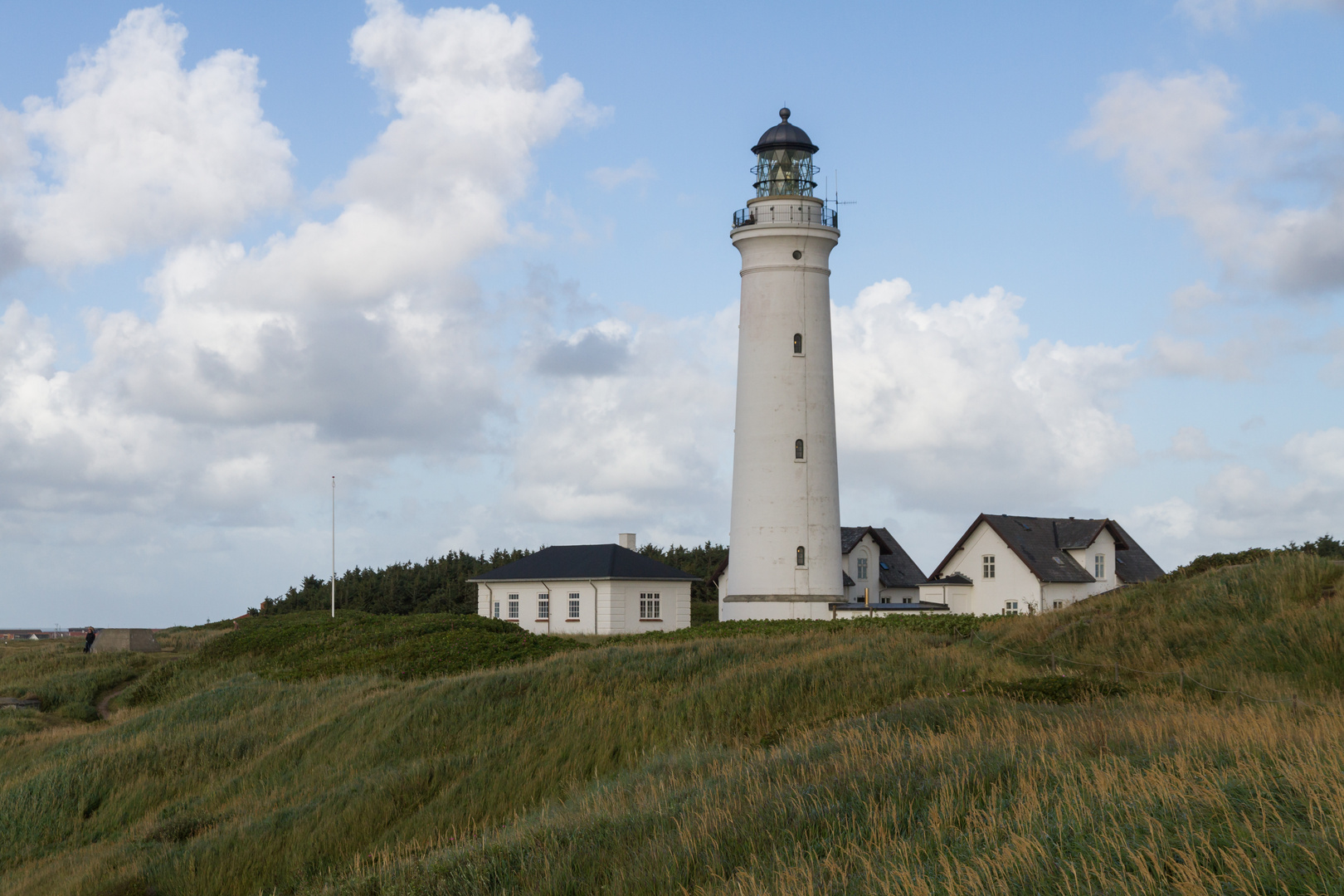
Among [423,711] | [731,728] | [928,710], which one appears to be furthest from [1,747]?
[928,710]

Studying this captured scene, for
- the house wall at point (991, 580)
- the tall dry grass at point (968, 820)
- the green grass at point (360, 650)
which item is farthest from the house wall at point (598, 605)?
the tall dry grass at point (968, 820)

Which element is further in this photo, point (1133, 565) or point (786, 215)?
point (1133, 565)

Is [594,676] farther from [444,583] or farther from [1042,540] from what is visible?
[444,583]

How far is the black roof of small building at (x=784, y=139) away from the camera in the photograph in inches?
1459

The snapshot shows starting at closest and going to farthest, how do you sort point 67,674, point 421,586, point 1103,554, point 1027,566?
point 67,674, point 1027,566, point 1103,554, point 421,586

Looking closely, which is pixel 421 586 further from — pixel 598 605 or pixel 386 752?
pixel 386 752

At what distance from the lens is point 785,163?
3703 cm

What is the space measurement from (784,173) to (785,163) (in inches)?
14.3

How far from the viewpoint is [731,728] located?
15.2 metres

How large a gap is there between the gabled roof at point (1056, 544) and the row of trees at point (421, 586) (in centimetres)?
2040

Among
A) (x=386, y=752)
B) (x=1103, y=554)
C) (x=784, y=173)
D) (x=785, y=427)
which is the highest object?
(x=784, y=173)

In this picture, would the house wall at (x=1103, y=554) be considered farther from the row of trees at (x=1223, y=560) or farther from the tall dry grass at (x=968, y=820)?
the tall dry grass at (x=968, y=820)

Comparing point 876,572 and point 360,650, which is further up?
point 876,572

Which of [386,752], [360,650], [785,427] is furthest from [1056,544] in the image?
[386,752]
